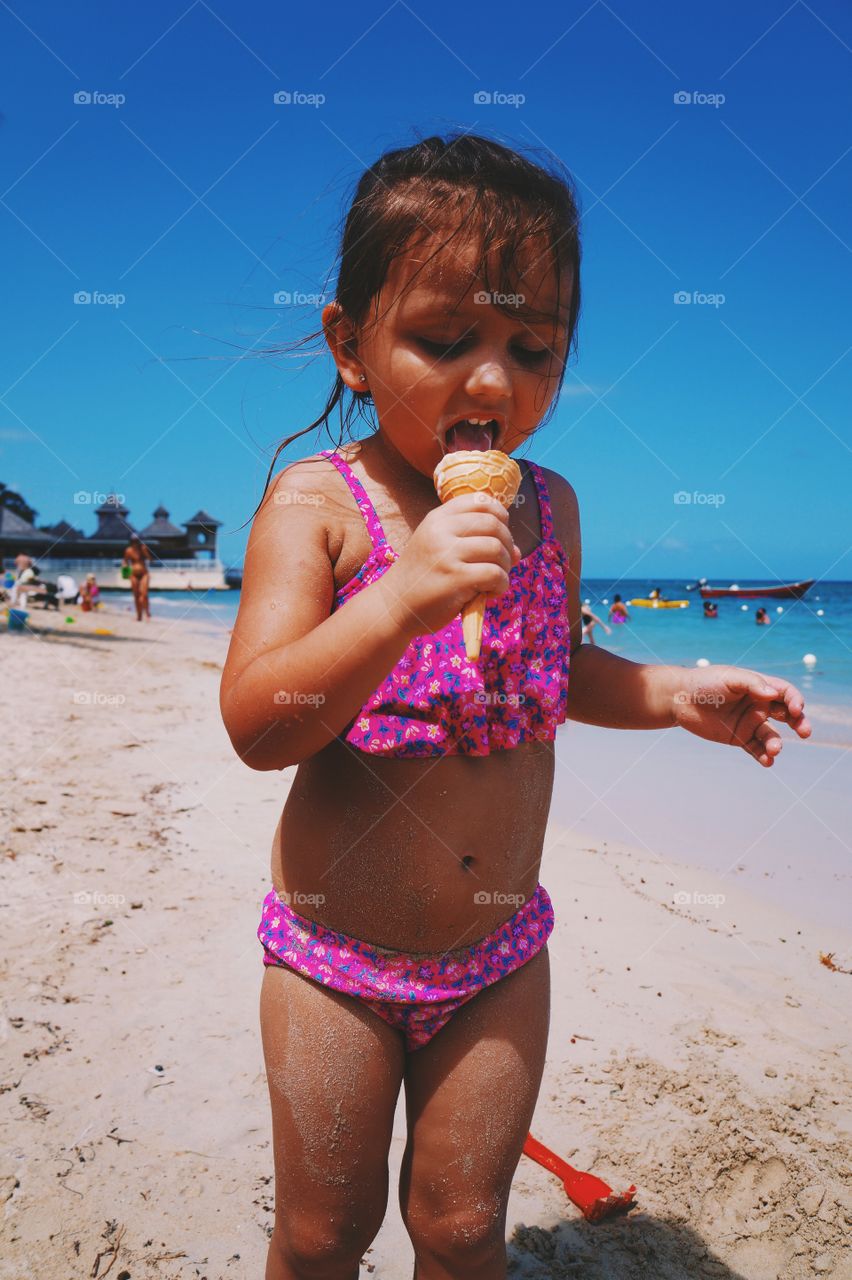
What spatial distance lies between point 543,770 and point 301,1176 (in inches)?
36.3

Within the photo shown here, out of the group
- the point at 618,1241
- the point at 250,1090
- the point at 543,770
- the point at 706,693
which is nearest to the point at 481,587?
the point at 543,770

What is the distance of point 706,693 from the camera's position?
204 cm

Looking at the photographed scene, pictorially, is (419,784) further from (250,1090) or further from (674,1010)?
(674,1010)

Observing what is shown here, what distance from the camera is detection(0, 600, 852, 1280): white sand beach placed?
8.56 feet

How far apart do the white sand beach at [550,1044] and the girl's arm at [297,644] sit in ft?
5.91

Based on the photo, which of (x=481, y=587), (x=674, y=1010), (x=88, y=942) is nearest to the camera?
(x=481, y=587)
